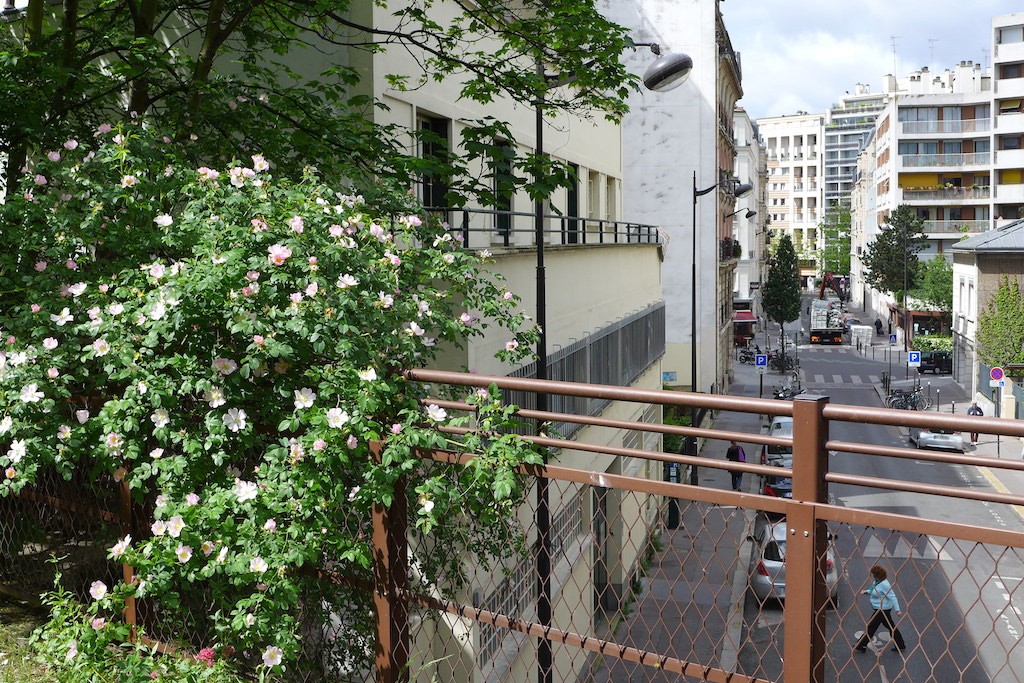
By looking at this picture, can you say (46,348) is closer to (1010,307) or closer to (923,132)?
(1010,307)

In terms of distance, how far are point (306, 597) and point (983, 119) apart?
303 ft

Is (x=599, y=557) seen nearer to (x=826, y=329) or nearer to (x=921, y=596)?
(x=921, y=596)

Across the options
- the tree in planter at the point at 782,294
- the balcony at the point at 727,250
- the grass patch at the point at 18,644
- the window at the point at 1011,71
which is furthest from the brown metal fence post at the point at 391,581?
the window at the point at 1011,71

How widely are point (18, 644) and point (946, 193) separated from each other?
291ft

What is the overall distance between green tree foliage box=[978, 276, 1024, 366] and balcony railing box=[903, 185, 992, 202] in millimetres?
40271

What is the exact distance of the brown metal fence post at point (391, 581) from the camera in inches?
187

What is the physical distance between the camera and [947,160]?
86188 mm

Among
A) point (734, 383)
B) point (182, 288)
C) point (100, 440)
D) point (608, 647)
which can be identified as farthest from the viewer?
point (734, 383)

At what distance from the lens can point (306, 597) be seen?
5.30 meters

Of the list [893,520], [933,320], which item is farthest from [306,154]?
[933,320]

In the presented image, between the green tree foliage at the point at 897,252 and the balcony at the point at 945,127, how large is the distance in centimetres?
695

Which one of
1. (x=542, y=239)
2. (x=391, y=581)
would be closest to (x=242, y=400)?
(x=391, y=581)

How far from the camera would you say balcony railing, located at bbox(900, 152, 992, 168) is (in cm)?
8488

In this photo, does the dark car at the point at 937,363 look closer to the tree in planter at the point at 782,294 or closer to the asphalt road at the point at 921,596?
the asphalt road at the point at 921,596
